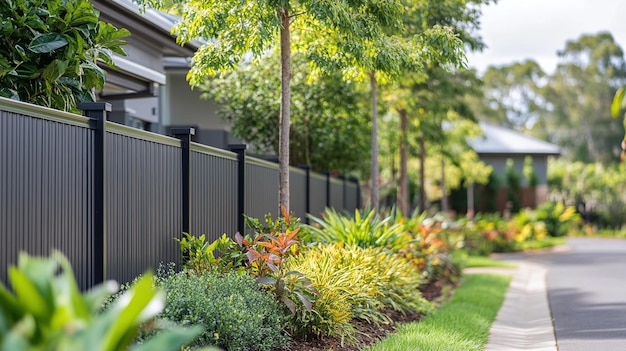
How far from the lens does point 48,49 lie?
8.05 m

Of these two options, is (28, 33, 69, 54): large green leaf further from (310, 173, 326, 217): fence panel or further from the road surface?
(310, 173, 326, 217): fence panel

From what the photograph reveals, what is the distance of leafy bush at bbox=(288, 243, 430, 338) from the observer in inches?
333

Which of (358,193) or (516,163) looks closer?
(358,193)

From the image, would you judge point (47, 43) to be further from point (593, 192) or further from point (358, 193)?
point (593, 192)

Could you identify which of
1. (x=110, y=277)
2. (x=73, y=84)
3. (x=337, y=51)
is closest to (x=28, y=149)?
(x=110, y=277)

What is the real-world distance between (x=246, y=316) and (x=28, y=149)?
2286 millimetres

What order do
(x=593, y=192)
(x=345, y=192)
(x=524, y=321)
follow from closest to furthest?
(x=524, y=321) → (x=345, y=192) → (x=593, y=192)

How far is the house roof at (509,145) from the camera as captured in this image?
4994 cm

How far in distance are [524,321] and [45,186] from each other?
25.9 ft

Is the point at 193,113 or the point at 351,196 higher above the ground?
the point at 193,113

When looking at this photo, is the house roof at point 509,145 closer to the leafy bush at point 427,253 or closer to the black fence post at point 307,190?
the leafy bush at point 427,253

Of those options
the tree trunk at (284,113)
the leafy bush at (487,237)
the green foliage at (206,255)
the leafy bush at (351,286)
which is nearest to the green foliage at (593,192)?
the leafy bush at (487,237)

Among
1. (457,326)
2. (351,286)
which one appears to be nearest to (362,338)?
(351,286)

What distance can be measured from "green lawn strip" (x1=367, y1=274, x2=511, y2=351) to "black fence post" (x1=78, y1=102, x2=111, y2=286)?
2847 mm
